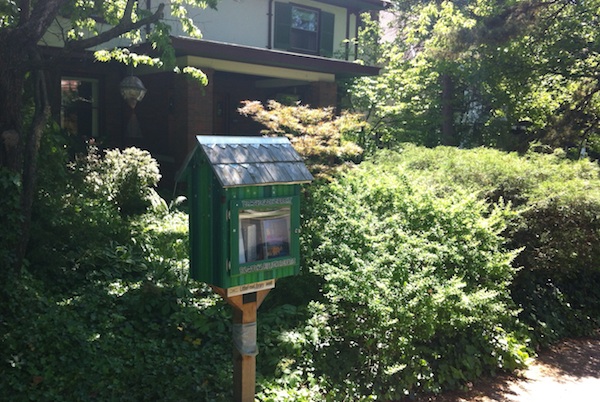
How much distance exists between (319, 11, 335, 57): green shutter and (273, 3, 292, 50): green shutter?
54.9 inches

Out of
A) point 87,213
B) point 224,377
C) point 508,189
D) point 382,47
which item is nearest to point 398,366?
point 224,377

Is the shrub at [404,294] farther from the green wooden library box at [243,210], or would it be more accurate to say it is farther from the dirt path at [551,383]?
the green wooden library box at [243,210]

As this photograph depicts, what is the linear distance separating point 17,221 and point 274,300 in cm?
269

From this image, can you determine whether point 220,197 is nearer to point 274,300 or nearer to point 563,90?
point 274,300

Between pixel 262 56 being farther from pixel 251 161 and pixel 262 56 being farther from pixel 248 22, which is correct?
pixel 251 161

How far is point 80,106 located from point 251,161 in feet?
38.9

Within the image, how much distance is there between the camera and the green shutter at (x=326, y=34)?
1834cm

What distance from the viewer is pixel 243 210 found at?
4.23 m

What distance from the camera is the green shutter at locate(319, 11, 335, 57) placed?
18.3 meters

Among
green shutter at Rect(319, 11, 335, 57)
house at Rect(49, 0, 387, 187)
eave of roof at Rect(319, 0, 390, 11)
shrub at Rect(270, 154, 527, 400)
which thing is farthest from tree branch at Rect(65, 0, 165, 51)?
eave of roof at Rect(319, 0, 390, 11)

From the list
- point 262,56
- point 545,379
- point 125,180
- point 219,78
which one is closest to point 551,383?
point 545,379

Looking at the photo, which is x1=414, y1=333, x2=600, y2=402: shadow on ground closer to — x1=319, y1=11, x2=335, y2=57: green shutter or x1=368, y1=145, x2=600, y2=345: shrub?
x1=368, y1=145, x2=600, y2=345: shrub

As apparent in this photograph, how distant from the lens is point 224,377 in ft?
16.2

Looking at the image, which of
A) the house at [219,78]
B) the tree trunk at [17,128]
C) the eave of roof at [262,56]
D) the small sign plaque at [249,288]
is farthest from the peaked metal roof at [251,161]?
the house at [219,78]
